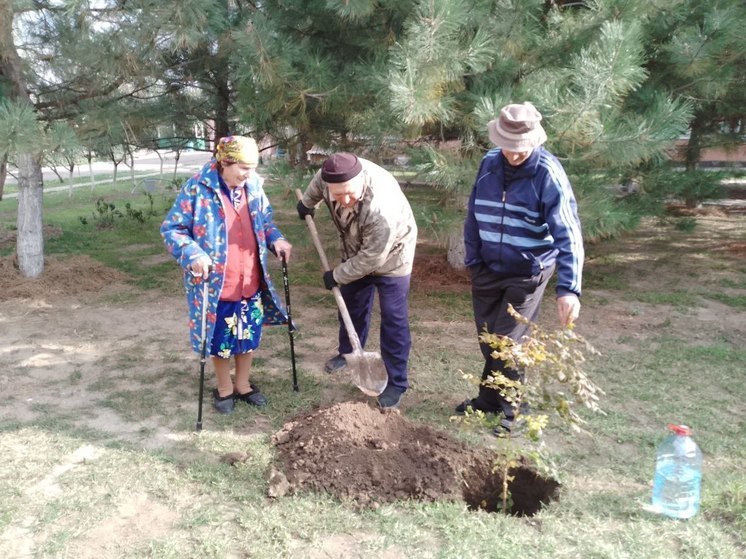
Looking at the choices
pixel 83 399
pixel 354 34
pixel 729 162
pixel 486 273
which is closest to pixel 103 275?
pixel 83 399

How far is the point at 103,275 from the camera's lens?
6.12 m

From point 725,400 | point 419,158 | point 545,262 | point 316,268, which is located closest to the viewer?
point 545,262

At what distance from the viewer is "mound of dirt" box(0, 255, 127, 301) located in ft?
18.2

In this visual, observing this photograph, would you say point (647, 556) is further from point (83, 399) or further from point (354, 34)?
point (354, 34)

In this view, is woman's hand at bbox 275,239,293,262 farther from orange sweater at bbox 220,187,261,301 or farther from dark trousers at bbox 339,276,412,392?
dark trousers at bbox 339,276,412,392

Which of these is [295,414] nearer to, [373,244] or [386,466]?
[386,466]

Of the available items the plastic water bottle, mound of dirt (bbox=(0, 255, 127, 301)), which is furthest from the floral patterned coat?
mound of dirt (bbox=(0, 255, 127, 301))

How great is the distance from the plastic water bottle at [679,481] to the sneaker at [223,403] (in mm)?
2136

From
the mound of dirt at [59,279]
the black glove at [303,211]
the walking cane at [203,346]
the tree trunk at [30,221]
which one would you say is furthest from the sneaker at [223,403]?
the tree trunk at [30,221]

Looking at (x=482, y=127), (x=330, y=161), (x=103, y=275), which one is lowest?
(x=103, y=275)

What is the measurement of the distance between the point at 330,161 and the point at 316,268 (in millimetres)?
3756

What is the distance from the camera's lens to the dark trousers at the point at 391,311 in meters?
3.37

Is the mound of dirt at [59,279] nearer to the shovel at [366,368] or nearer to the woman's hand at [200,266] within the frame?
the woman's hand at [200,266]

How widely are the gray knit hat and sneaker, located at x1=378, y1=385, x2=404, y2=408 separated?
4.94ft
